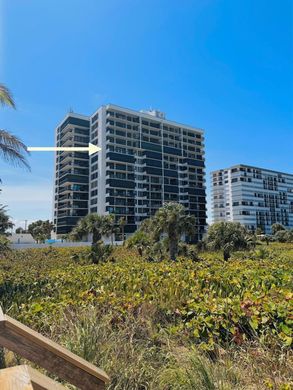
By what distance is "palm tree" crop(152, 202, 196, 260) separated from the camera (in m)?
25.4

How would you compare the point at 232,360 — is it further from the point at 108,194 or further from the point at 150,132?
the point at 150,132

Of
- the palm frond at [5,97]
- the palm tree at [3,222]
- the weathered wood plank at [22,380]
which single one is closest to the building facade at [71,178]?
the palm tree at [3,222]

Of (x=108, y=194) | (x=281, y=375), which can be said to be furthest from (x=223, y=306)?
(x=108, y=194)

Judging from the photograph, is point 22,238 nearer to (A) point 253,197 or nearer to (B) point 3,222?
(B) point 3,222

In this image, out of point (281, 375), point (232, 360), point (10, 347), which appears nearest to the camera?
point (10, 347)

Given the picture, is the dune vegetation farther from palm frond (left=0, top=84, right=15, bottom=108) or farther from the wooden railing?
palm frond (left=0, top=84, right=15, bottom=108)

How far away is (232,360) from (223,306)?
0.89 metres

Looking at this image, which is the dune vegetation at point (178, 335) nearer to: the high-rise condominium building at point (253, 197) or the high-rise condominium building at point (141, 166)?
the high-rise condominium building at point (141, 166)

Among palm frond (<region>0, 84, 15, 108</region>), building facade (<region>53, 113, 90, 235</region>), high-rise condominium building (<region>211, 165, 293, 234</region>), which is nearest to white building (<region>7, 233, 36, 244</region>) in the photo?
building facade (<region>53, 113, 90, 235</region>)

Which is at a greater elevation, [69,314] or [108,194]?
[108,194]

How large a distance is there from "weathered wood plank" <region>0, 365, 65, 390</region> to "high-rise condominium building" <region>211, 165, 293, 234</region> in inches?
4313

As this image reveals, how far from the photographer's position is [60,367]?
149cm

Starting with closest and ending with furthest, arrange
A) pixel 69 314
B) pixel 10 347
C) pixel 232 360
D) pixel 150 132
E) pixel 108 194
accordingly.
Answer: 1. pixel 10 347
2. pixel 232 360
3. pixel 69 314
4. pixel 108 194
5. pixel 150 132

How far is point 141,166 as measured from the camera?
2965 inches
